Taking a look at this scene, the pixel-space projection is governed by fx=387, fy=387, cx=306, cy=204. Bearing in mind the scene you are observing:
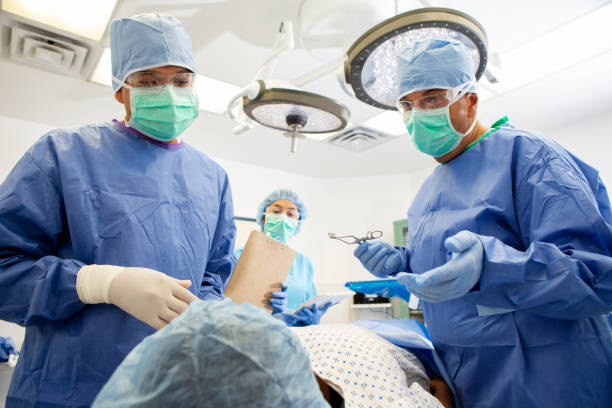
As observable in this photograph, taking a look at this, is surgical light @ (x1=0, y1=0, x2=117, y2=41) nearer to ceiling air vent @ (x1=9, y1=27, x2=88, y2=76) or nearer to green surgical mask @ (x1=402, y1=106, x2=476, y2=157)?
A: ceiling air vent @ (x1=9, y1=27, x2=88, y2=76)

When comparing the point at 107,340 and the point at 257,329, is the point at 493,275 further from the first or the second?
the point at 107,340

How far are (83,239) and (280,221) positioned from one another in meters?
1.58

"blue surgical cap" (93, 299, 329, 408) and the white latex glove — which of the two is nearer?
"blue surgical cap" (93, 299, 329, 408)

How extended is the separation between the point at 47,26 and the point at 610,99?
3434 millimetres

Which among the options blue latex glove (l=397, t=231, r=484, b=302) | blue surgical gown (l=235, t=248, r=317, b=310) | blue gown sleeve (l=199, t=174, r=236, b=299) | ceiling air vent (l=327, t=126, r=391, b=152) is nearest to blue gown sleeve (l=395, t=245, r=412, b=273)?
blue latex glove (l=397, t=231, r=484, b=302)

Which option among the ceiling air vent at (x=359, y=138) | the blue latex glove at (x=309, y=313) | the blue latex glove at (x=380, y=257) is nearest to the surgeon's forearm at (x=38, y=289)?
the blue latex glove at (x=380, y=257)

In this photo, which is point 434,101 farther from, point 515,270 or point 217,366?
point 217,366

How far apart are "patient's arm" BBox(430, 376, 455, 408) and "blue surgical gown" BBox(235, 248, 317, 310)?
54.8 inches

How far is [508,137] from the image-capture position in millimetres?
1004

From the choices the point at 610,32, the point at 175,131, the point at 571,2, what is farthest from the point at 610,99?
the point at 175,131

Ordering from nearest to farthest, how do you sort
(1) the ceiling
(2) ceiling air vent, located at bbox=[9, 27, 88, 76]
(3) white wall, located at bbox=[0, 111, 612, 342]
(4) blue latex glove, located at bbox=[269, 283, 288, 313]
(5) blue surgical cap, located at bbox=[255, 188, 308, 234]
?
1. (4) blue latex glove, located at bbox=[269, 283, 288, 313]
2. (1) the ceiling
3. (2) ceiling air vent, located at bbox=[9, 27, 88, 76]
4. (5) blue surgical cap, located at bbox=[255, 188, 308, 234]
5. (3) white wall, located at bbox=[0, 111, 612, 342]

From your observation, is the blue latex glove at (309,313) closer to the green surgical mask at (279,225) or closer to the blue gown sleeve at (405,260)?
the blue gown sleeve at (405,260)

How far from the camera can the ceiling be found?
6.01 feet

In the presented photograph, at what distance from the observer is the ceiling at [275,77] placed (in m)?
1.83
